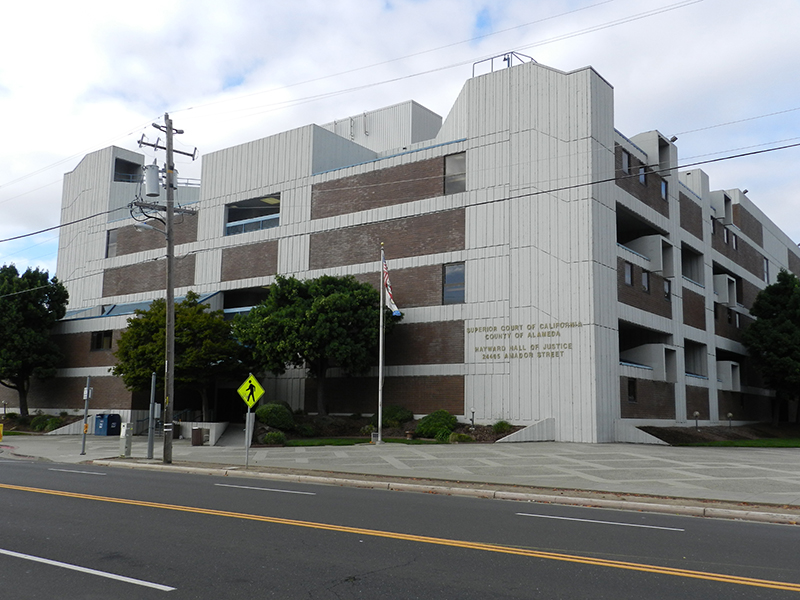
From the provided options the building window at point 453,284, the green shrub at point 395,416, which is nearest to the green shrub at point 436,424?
the green shrub at point 395,416

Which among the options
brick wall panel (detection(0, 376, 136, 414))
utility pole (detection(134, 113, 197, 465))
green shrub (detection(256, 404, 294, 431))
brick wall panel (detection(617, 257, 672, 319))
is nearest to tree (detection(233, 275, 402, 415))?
green shrub (detection(256, 404, 294, 431))

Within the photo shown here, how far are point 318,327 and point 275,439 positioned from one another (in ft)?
19.3

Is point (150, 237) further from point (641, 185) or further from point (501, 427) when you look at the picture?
point (641, 185)

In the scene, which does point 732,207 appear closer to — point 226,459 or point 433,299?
point 433,299

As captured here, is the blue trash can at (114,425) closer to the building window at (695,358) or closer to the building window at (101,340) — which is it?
the building window at (101,340)

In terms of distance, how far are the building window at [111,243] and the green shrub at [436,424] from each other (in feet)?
98.3

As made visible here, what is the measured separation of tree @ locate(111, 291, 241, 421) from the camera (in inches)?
1396

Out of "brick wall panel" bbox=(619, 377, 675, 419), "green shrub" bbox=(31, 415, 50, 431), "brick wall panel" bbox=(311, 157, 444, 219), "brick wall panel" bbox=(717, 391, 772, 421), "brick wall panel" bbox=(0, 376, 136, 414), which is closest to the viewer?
"brick wall panel" bbox=(619, 377, 675, 419)

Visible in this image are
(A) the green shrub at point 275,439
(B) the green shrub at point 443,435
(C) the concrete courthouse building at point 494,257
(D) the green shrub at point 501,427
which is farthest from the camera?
(C) the concrete courthouse building at point 494,257

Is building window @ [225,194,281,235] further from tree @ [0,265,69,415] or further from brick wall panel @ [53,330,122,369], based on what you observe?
tree @ [0,265,69,415]

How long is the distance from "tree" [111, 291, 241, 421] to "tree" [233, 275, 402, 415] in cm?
128

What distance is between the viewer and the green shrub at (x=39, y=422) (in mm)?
42781

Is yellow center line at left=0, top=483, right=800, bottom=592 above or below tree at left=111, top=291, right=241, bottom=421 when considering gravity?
below

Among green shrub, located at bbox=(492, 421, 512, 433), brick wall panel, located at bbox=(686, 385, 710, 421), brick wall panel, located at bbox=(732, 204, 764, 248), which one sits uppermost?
brick wall panel, located at bbox=(732, 204, 764, 248)
